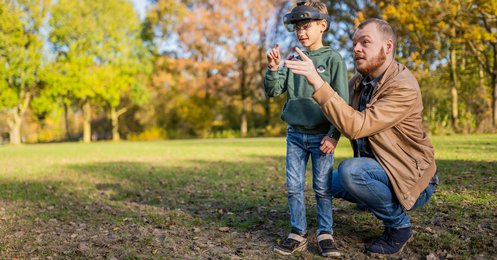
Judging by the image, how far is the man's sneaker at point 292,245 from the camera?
3632mm

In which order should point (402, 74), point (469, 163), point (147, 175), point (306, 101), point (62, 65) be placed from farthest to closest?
point (62, 65), point (147, 175), point (469, 163), point (306, 101), point (402, 74)

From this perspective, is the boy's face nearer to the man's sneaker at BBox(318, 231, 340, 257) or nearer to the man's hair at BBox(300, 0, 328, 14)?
the man's hair at BBox(300, 0, 328, 14)

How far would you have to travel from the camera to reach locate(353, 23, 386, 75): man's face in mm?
3453

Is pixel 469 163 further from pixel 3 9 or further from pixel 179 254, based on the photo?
pixel 3 9

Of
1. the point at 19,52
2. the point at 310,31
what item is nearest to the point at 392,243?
the point at 310,31

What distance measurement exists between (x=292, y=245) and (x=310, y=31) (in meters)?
1.77

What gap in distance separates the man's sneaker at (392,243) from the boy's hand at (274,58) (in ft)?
5.23

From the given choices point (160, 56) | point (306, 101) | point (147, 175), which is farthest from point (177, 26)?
point (306, 101)

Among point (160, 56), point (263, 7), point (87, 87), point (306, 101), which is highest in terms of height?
point (263, 7)

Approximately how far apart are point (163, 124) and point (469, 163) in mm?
33202

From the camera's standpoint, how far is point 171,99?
38375 millimetres

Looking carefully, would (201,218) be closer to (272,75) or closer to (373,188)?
(272,75)

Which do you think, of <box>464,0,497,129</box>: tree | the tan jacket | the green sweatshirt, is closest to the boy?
the green sweatshirt

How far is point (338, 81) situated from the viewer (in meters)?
3.55
